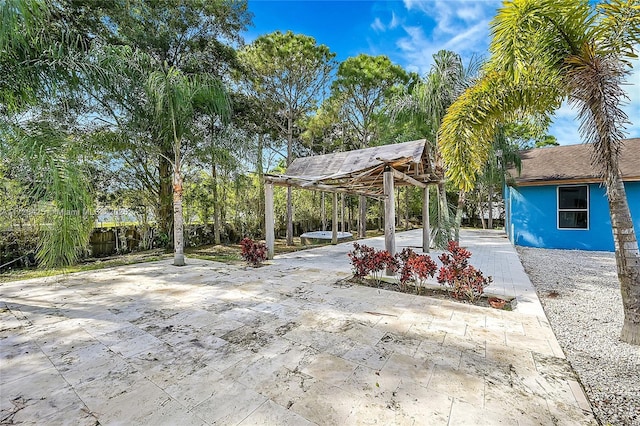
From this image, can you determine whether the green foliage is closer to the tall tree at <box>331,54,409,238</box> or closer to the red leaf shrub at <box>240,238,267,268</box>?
the tall tree at <box>331,54,409,238</box>

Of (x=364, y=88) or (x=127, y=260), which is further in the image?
(x=364, y=88)

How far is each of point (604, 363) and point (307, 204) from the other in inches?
533

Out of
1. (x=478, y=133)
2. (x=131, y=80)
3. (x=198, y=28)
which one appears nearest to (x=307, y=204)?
(x=198, y=28)

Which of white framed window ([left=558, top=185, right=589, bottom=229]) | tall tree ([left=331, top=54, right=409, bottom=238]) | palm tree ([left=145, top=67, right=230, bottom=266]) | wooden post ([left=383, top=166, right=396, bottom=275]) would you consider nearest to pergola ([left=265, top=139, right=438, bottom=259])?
wooden post ([left=383, top=166, right=396, bottom=275])

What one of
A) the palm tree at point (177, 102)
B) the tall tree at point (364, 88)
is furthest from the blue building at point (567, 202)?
the palm tree at point (177, 102)

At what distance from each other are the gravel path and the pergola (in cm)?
278

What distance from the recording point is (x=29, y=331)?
3.19 m

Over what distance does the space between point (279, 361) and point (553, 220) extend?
11.2 meters

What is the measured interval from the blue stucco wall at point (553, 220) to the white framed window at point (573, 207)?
0.35ft

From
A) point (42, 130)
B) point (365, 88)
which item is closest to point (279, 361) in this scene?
point (42, 130)

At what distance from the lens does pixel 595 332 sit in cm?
318

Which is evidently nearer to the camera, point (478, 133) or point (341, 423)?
point (341, 423)

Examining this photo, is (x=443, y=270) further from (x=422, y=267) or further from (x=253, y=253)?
(x=253, y=253)

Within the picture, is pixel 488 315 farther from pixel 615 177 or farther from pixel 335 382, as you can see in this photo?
pixel 335 382
